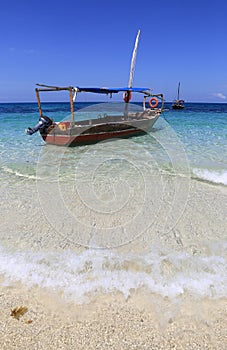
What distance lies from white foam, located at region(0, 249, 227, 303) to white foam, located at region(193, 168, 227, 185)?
3619 mm

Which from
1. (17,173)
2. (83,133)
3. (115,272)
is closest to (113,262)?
(115,272)

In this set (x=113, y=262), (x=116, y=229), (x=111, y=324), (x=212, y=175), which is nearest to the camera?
(x=111, y=324)

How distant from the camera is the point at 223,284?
8.86 ft

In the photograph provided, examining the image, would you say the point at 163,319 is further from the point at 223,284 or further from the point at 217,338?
the point at 223,284

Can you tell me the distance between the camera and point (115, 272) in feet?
9.59

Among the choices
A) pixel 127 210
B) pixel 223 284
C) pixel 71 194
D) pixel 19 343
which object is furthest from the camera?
pixel 71 194

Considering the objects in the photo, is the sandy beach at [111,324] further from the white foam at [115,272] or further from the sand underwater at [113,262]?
the white foam at [115,272]

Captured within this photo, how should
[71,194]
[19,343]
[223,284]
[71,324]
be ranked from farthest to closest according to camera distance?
[71,194] → [223,284] → [71,324] → [19,343]

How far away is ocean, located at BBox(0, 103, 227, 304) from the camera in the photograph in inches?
109

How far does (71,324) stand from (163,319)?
3.01ft

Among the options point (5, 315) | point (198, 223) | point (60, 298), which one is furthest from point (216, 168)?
point (5, 315)

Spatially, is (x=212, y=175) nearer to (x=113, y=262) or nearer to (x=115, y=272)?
(x=113, y=262)

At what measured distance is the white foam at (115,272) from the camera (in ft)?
8.67

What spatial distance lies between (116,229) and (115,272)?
1140mm
